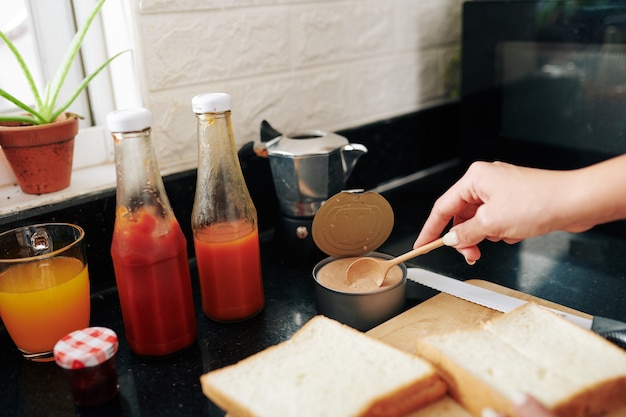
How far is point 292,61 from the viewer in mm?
1303

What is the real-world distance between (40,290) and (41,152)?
272mm

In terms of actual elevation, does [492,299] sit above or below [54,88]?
below

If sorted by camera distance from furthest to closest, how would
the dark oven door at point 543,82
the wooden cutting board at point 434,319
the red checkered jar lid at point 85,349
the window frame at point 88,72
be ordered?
the dark oven door at point 543,82
the window frame at point 88,72
the wooden cutting board at point 434,319
the red checkered jar lid at point 85,349

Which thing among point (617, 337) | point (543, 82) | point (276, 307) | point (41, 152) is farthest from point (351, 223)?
point (543, 82)

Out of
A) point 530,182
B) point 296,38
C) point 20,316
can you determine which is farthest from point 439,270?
point 20,316

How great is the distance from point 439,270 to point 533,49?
1.83ft

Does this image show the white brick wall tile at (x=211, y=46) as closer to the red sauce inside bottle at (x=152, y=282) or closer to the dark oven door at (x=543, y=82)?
the red sauce inside bottle at (x=152, y=282)

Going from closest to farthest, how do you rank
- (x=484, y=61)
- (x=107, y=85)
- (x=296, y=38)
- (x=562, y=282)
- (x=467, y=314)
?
(x=467, y=314)
(x=562, y=282)
(x=107, y=85)
(x=296, y=38)
(x=484, y=61)

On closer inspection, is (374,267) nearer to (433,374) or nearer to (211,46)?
(433,374)

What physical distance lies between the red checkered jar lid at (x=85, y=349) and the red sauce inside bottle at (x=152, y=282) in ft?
0.20

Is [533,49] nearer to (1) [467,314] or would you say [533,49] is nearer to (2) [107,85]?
(1) [467,314]

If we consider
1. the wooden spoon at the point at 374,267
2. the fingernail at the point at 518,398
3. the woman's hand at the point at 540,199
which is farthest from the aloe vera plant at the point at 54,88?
the fingernail at the point at 518,398

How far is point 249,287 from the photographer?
3.17 ft

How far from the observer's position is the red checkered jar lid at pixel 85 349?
76 cm
